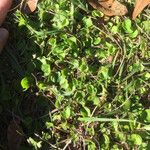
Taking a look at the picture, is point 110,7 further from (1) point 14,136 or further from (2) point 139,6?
(1) point 14,136

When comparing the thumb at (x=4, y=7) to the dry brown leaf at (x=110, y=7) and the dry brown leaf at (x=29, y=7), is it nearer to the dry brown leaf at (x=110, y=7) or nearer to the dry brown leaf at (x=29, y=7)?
the dry brown leaf at (x=29, y=7)

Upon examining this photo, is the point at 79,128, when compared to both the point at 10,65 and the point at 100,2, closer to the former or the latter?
the point at 10,65

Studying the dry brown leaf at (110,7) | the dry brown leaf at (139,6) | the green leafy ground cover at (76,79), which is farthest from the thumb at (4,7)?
the dry brown leaf at (139,6)

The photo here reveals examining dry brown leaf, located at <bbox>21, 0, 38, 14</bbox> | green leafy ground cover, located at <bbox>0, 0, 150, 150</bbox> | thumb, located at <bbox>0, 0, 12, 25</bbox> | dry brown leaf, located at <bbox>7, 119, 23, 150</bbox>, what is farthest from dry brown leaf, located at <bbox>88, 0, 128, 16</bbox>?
dry brown leaf, located at <bbox>7, 119, 23, 150</bbox>

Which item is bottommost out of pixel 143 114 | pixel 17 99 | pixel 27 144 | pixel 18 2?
pixel 143 114

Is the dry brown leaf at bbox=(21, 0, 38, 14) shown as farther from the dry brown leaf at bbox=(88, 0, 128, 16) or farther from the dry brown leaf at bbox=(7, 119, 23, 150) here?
the dry brown leaf at bbox=(7, 119, 23, 150)

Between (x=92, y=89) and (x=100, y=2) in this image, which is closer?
(x=92, y=89)

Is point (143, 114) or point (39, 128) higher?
point (39, 128)

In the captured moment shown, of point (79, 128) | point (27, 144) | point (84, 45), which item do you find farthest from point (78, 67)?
point (27, 144)
